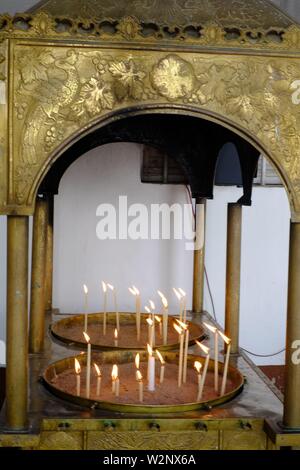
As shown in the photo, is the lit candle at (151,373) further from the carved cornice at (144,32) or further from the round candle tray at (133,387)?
the carved cornice at (144,32)

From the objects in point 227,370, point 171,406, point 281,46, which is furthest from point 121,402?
point 281,46

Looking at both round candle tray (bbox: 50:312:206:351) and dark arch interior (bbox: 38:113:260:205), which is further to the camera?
dark arch interior (bbox: 38:113:260:205)

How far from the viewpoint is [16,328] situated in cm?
277

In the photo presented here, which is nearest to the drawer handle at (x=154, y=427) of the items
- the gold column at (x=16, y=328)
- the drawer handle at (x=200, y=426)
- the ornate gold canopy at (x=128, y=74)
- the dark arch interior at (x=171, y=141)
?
the drawer handle at (x=200, y=426)

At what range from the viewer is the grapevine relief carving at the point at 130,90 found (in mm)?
2705

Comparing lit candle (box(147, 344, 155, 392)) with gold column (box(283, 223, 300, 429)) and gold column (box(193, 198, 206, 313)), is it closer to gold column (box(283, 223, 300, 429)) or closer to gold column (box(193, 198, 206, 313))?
gold column (box(283, 223, 300, 429))

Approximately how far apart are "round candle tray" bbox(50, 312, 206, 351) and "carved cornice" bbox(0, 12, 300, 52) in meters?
1.87

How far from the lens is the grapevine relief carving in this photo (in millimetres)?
2705

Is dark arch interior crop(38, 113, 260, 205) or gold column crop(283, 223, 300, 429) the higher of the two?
dark arch interior crop(38, 113, 260, 205)

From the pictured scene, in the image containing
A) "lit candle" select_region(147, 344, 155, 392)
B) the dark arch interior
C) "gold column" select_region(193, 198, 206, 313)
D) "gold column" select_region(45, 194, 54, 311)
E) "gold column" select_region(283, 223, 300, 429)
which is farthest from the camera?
"gold column" select_region(193, 198, 206, 313)

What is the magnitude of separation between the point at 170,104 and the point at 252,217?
2928 millimetres

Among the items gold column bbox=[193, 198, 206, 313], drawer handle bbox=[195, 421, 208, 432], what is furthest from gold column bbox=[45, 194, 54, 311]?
drawer handle bbox=[195, 421, 208, 432]

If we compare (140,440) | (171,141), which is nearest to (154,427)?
(140,440)

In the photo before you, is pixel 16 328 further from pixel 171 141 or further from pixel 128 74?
pixel 171 141
